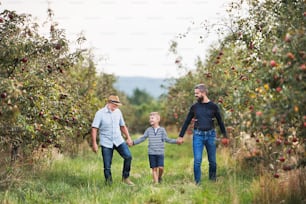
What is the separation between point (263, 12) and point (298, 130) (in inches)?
121

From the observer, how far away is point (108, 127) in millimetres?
10266

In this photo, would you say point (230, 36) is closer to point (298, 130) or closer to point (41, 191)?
point (298, 130)

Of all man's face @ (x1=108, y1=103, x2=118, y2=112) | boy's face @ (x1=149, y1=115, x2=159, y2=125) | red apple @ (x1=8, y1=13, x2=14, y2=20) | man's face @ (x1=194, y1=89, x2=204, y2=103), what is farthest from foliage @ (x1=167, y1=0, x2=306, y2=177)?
red apple @ (x1=8, y1=13, x2=14, y2=20)

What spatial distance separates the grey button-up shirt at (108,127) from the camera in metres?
10.2

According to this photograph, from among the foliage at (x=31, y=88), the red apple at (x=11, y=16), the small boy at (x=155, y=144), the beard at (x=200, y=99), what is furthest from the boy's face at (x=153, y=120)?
the red apple at (x=11, y=16)

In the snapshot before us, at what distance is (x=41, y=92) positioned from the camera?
9.18 m

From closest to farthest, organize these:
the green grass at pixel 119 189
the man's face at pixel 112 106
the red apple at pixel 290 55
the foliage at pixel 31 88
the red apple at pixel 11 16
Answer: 1. the red apple at pixel 290 55
2. the foliage at pixel 31 88
3. the green grass at pixel 119 189
4. the red apple at pixel 11 16
5. the man's face at pixel 112 106

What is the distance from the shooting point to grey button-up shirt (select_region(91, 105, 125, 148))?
10195mm

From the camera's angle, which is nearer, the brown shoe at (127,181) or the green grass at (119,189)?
the green grass at (119,189)

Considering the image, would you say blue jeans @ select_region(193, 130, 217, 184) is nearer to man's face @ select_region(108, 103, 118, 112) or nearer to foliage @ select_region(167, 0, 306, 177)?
foliage @ select_region(167, 0, 306, 177)

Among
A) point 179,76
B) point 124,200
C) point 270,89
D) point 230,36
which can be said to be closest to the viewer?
point 270,89

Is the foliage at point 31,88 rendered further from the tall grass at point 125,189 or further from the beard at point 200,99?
the beard at point 200,99

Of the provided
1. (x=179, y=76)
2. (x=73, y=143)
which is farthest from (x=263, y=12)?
(x=179, y=76)

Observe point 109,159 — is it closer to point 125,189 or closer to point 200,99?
point 125,189
